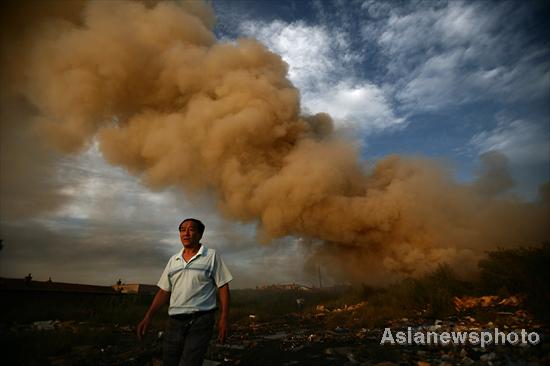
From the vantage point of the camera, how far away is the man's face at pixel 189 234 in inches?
131

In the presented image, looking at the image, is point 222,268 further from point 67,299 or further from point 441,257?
point 67,299

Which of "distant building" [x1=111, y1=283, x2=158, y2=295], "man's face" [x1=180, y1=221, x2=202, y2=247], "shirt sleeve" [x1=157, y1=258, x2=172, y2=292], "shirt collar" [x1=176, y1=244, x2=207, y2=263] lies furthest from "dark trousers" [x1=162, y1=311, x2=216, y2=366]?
"distant building" [x1=111, y1=283, x2=158, y2=295]

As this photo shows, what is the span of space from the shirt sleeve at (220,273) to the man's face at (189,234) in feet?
0.95

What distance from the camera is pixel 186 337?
302cm

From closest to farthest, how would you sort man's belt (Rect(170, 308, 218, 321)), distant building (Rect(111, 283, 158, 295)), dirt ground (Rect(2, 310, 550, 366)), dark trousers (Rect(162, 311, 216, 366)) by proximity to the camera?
dark trousers (Rect(162, 311, 216, 366))
man's belt (Rect(170, 308, 218, 321))
dirt ground (Rect(2, 310, 550, 366))
distant building (Rect(111, 283, 158, 295))

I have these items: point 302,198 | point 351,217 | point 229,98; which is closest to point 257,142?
point 229,98

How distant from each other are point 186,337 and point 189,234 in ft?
3.35

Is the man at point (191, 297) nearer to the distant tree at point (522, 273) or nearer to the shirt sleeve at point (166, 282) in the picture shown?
the shirt sleeve at point (166, 282)

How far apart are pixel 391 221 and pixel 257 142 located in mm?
7955

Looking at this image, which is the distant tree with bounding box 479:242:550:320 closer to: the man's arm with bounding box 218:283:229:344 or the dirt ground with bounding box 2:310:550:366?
the dirt ground with bounding box 2:310:550:366

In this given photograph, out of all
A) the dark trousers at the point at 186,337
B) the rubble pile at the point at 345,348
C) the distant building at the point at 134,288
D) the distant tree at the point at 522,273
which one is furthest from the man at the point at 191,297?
the distant building at the point at 134,288

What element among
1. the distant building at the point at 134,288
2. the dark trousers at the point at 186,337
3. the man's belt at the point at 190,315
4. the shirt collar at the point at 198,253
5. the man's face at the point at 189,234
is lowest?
the distant building at the point at 134,288

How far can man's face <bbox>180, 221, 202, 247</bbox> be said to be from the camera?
3.32 meters

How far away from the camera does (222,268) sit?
335 centimetres
